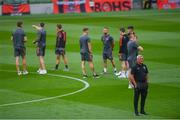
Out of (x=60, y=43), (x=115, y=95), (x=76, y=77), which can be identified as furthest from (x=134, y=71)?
(x=60, y=43)

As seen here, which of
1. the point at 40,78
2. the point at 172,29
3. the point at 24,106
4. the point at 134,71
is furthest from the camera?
the point at 172,29

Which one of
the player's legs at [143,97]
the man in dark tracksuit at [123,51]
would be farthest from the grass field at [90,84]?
the man in dark tracksuit at [123,51]

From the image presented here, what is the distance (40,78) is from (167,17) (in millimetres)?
31038

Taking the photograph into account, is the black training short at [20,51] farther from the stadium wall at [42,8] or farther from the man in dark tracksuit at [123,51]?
the stadium wall at [42,8]

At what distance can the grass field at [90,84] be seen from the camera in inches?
1074

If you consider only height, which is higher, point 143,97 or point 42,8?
point 143,97

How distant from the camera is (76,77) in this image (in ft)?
116

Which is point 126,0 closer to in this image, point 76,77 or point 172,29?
point 172,29

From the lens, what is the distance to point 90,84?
3338 centimetres

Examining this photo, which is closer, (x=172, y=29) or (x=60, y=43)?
(x=60, y=43)

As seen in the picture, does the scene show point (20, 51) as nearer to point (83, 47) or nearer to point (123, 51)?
point (83, 47)

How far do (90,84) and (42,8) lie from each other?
125 ft

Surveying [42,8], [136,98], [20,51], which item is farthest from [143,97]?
[42,8]

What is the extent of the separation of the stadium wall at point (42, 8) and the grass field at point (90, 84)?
14.0 meters
